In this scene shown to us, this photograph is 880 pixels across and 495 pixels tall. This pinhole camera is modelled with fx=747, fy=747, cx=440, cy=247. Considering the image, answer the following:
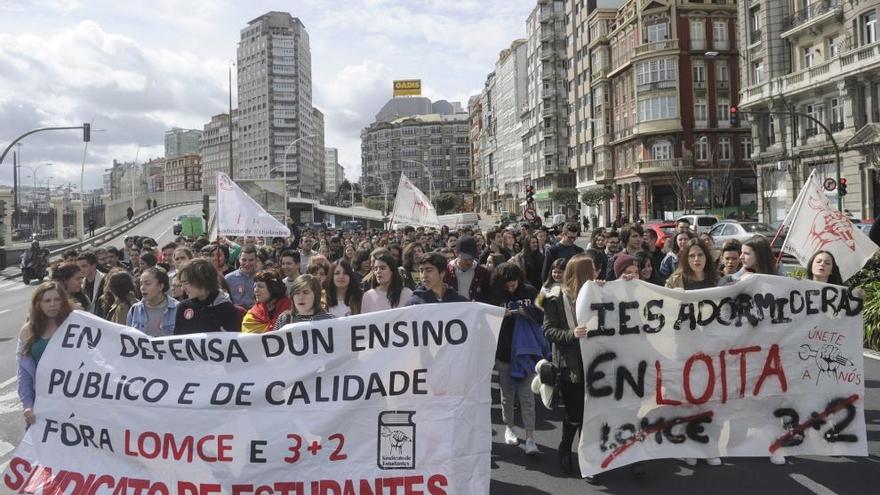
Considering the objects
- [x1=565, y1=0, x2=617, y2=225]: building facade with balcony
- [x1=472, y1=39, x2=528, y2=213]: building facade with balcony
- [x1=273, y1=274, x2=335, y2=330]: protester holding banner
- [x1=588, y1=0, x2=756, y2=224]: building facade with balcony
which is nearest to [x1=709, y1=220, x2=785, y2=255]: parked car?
[x1=273, y1=274, x2=335, y2=330]: protester holding banner

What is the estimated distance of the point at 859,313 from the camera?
585 centimetres

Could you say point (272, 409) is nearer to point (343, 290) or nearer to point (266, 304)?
point (266, 304)

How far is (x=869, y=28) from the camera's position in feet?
115

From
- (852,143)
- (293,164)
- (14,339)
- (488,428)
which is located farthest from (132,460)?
(293,164)

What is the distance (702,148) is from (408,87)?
144 meters

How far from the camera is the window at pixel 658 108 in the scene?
57156mm

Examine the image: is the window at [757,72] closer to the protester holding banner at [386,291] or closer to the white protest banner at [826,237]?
the white protest banner at [826,237]

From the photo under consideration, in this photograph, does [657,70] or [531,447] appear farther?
[657,70]

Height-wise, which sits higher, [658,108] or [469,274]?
[658,108]

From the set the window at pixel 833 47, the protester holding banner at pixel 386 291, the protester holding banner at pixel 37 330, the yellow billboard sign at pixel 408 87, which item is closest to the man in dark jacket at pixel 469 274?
the protester holding banner at pixel 386 291

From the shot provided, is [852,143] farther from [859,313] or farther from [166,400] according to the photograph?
[166,400]

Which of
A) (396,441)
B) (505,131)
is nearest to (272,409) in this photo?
(396,441)

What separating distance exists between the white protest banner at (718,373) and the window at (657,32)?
56019mm

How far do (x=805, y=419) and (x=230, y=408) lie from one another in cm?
419
